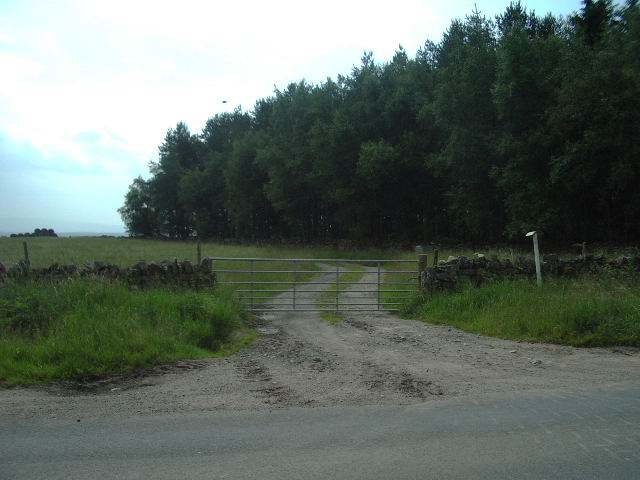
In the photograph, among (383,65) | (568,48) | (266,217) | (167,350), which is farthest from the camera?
(266,217)

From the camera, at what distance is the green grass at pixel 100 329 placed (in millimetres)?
8055

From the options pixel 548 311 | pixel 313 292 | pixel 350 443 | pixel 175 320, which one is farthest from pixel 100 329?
pixel 548 311

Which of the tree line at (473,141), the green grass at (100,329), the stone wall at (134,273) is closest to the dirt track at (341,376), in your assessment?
the green grass at (100,329)

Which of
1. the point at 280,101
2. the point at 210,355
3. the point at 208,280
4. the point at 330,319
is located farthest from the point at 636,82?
the point at 280,101

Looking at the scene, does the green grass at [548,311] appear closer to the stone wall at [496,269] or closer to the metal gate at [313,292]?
the stone wall at [496,269]

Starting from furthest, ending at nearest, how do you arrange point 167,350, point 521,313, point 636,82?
point 636,82 < point 521,313 < point 167,350

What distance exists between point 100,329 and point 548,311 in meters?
8.80

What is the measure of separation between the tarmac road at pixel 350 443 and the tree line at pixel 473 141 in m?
21.0

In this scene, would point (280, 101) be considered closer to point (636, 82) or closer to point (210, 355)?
point (636, 82)

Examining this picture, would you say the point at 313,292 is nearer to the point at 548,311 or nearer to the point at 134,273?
the point at 134,273

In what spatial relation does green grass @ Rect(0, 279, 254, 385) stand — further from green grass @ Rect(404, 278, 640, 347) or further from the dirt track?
green grass @ Rect(404, 278, 640, 347)

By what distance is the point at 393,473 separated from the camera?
15.0 ft

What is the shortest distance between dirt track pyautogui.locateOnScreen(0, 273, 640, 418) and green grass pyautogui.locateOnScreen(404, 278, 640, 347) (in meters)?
0.57

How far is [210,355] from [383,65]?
3910 cm
